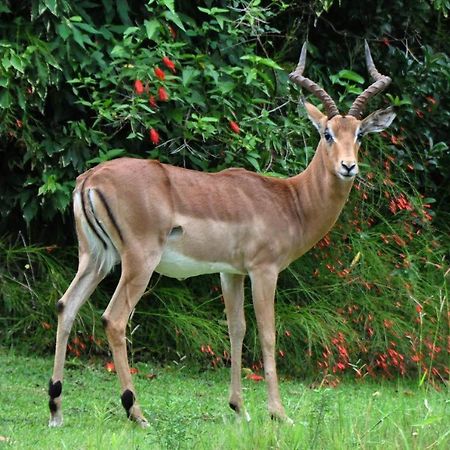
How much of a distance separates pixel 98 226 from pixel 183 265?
61 centimetres

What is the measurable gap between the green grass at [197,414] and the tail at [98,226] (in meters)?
0.88

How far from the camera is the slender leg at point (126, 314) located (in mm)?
6344

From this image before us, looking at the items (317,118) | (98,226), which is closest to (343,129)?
(317,118)

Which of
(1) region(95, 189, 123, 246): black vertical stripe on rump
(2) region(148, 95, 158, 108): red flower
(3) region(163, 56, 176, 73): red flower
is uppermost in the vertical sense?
(3) region(163, 56, 176, 73): red flower

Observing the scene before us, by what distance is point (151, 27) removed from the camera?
800cm

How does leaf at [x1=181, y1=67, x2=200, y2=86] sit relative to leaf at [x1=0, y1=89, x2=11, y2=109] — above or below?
above

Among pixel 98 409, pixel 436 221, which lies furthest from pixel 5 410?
pixel 436 221

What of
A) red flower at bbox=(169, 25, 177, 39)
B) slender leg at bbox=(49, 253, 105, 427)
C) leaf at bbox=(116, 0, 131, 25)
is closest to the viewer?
slender leg at bbox=(49, 253, 105, 427)

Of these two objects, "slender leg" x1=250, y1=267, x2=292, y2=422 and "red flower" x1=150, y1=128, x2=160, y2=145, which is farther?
"red flower" x1=150, y1=128, x2=160, y2=145

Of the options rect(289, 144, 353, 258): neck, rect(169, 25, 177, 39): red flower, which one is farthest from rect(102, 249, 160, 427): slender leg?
rect(169, 25, 177, 39): red flower

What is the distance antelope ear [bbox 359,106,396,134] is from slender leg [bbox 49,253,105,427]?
196 centimetres

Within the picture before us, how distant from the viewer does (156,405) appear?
7.11 meters

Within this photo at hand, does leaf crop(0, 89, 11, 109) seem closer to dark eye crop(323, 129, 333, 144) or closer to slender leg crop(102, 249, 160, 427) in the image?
slender leg crop(102, 249, 160, 427)

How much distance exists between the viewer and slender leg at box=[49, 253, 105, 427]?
6305mm
